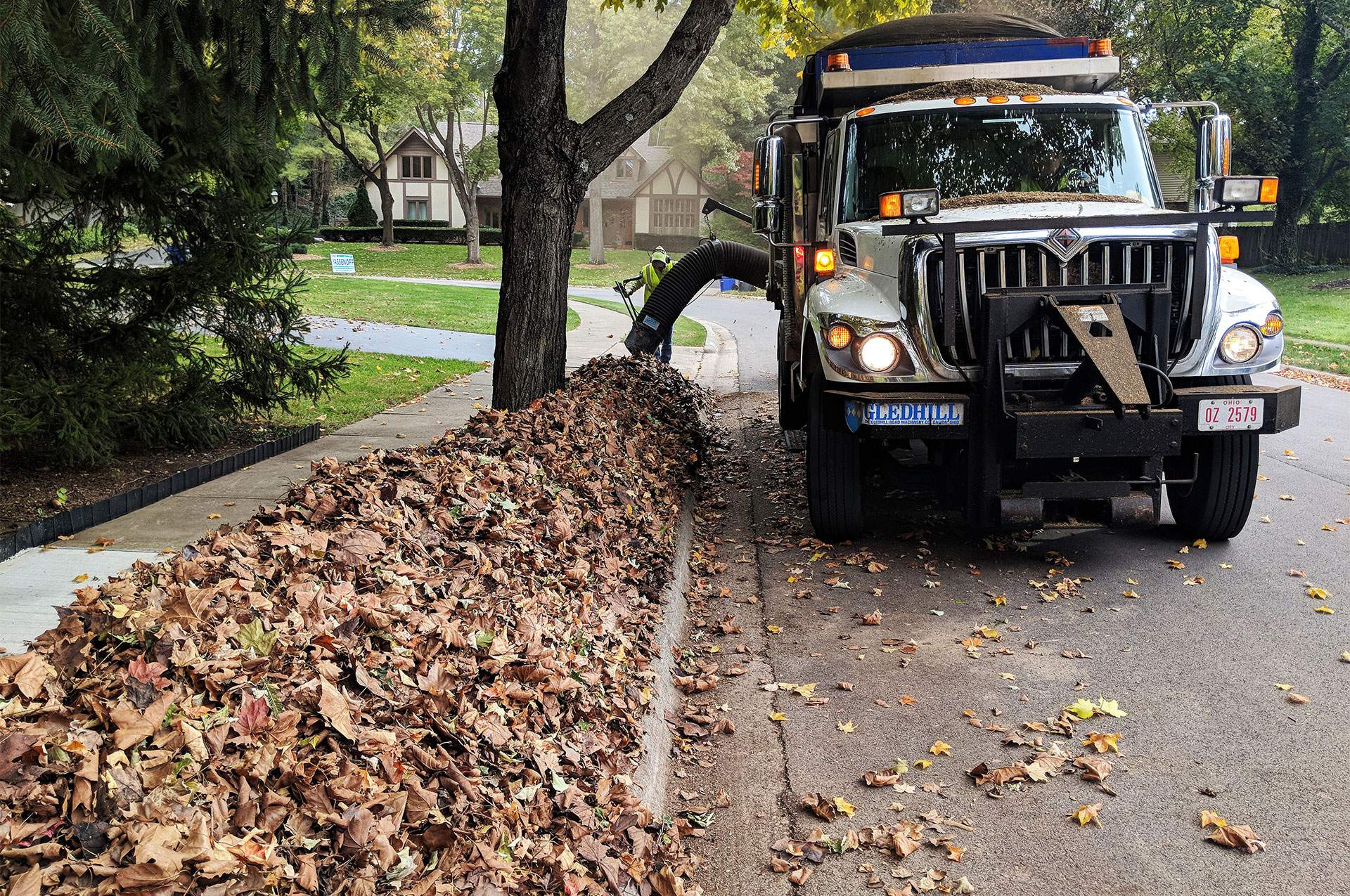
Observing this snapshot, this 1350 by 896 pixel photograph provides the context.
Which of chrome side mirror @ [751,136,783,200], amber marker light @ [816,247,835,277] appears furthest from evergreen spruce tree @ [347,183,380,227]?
amber marker light @ [816,247,835,277]

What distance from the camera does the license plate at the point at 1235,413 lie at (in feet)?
19.3

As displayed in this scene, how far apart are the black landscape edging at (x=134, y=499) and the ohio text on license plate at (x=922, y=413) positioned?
4.80 metres

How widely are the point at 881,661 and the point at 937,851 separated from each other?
1615mm

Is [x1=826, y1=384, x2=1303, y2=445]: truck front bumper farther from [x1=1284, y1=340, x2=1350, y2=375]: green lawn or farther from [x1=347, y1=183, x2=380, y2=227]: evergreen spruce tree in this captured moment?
[x1=347, y1=183, x2=380, y2=227]: evergreen spruce tree

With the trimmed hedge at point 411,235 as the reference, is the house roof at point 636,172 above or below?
above

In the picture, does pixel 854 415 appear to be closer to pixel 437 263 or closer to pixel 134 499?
pixel 134 499

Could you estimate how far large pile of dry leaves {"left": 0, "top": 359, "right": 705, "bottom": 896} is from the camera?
2258 millimetres

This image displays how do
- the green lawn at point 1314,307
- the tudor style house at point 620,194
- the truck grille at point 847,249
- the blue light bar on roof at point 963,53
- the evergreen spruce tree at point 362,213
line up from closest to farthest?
the truck grille at point 847,249
the blue light bar on roof at point 963,53
the green lawn at point 1314,307
the evergreen spruce tree at point 362,213
the tudor style house at point 620,194

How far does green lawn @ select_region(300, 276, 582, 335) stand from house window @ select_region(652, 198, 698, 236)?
32.9 metres

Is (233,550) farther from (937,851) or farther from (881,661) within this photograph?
(881,661)

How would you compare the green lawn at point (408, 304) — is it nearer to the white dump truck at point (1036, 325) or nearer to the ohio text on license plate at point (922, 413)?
the white dump truck at point (1036, 325)

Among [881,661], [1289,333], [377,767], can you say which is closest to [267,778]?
[377,767]

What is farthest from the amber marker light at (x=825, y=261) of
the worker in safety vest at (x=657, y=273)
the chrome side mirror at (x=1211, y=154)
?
the worker in safety vest at (x=657, y=273)

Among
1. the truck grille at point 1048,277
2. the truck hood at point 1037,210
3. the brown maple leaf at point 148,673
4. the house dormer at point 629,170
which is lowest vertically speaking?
the brown maple leaf at point 148,673
